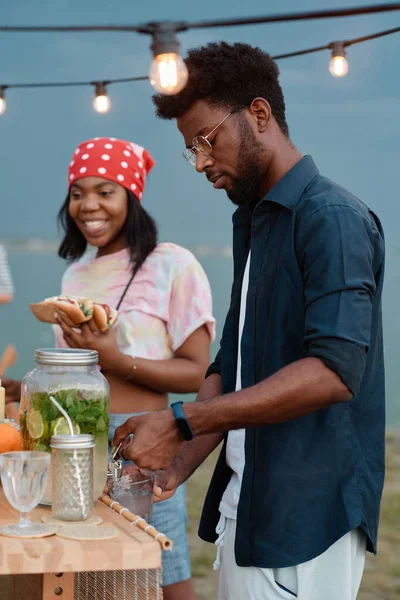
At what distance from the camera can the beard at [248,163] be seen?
5.55 feet

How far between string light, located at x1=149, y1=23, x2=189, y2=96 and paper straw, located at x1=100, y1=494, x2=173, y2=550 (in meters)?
0.83

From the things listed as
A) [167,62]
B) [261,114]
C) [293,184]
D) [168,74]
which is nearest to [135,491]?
[293,184]

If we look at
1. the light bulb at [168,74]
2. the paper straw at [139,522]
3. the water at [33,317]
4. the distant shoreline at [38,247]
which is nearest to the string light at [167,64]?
the light bulb at [168,74]

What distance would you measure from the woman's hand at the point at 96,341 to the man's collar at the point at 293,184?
96cm

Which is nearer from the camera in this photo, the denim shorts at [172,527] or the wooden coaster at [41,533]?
the wooden coaster at [41,533]

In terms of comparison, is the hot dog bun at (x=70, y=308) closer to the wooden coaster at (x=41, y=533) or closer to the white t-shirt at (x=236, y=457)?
the white t-shirt at (x=236, y=457)

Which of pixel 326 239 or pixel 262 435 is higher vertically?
pixel 326 239

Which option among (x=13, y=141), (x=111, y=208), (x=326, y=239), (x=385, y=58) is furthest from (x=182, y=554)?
(x=385, y=58)

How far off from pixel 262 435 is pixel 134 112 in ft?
22.9

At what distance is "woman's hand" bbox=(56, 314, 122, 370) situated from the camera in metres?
2.48

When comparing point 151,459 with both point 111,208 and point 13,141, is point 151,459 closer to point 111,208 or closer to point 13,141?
point 111,208

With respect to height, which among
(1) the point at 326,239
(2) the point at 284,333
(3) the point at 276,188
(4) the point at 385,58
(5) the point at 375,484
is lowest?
(5) the point at 375,484

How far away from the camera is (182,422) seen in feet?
4.80

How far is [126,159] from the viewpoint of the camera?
285 centimetres
